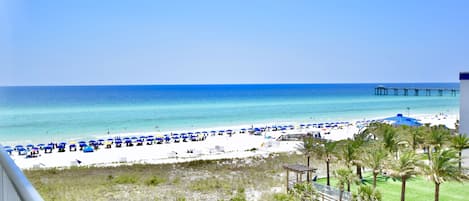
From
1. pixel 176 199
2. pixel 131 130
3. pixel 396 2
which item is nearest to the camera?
pixel 176 199

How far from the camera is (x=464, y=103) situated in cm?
609

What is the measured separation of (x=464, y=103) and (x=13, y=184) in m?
6.75

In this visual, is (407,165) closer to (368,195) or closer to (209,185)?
(368,195)

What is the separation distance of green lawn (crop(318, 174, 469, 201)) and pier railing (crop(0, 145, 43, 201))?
5903mm

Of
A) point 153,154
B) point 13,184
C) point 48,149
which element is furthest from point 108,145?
point 13,184

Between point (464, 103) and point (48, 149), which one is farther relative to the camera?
point (48, 149)

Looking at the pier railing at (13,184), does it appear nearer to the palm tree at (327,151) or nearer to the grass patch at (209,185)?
the grass patch at (209,185)

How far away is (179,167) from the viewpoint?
9555mm

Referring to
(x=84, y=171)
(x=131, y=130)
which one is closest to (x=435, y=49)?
(x=84, y=171)

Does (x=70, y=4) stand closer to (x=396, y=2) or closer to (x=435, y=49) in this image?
(x=396, y=2)

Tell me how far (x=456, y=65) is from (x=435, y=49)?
750 mm

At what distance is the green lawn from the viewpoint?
5785 millimetres

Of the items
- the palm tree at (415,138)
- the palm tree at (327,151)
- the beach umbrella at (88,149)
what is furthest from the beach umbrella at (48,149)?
the palm tree at (415,138)

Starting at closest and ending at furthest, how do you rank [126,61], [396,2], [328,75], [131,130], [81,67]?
[396,2] → [131,130] → [81,67] → [328,75] → [126,61]
